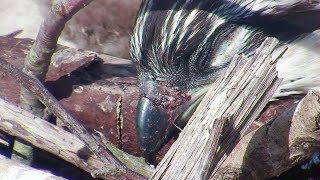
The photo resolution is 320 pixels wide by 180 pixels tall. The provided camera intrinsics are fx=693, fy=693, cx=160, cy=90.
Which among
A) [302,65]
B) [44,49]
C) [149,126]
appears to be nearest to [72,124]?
[149,126]

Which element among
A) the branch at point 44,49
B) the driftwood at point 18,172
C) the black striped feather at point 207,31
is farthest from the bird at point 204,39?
the driftwood at point 18,172

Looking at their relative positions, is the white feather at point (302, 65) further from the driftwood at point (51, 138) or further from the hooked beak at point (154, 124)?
the driftwood at point (51, 138)

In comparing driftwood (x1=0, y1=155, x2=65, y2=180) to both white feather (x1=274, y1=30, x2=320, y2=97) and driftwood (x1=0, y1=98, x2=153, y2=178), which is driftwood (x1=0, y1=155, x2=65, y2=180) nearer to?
driftwood (x1=0, y1=98, x2=153, y2=178)

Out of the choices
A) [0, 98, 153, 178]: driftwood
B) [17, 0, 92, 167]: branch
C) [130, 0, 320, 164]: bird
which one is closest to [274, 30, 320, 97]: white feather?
[130, 0, 320, 164]: bird

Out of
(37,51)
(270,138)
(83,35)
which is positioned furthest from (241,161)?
(83,35)

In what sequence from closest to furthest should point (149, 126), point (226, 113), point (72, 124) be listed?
point (226, 113) → point (72, 124) → point (149, 126)

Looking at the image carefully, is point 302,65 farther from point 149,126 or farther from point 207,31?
point 149,126

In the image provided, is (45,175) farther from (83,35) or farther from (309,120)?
(83,35)
